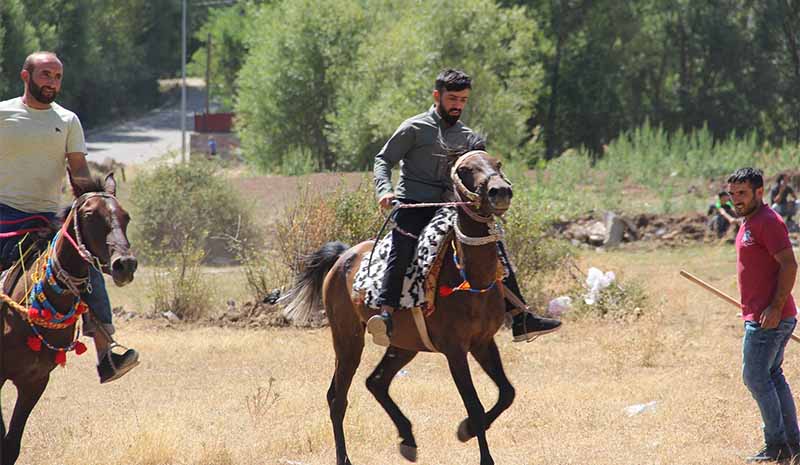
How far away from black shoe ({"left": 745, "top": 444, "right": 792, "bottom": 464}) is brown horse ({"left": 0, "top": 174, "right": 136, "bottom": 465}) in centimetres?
462

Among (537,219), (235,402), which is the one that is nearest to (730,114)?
(537,219)

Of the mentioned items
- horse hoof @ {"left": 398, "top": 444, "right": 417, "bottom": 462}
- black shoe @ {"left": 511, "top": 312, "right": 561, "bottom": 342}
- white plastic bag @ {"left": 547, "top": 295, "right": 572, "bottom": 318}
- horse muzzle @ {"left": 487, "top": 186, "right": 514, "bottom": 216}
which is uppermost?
horse muzzle @ {"left": 487, "top": 186, "right": 514, "bottom": 216}

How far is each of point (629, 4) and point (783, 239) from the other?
5012 cm

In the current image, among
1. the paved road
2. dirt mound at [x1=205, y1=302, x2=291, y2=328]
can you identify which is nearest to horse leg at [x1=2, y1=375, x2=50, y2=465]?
dirt mound at [x1=205, y1=302, x2=291, y2=328]

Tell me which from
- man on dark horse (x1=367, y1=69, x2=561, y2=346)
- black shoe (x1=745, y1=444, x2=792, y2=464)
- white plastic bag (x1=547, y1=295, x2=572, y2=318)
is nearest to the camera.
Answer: black shoe (x1=745, y1=444, x2=792, y2=464)

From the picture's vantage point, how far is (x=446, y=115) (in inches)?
307

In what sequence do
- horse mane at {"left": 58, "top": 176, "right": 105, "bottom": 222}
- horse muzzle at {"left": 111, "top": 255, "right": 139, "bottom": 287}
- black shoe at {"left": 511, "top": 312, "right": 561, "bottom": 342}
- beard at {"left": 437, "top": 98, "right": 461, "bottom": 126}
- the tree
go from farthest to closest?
1. the tree
2. black shoe at {"left": 511, "top": 312, "right": 561, "bottom": 342}
3. beard at {"left": 437, "top": 98, "right": 461, "bottom": 126}
4. horse mane at {"left": 58, "top": 176, "right": 105, "bottom": 222}
5. horse muzzle at {"left": 111, "top": 255, "right": 139, "bottom": 287}

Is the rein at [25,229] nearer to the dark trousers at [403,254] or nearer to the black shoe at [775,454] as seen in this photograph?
the dark trousers at [403,254]

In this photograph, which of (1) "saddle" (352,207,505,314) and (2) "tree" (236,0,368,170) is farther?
(2) "tree" (236,0,368,170)

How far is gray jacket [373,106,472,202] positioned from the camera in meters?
7.79

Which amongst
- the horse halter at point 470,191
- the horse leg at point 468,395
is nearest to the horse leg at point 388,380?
the horse leg at point 468,395

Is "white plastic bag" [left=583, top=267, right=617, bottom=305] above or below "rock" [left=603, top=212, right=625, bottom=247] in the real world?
above

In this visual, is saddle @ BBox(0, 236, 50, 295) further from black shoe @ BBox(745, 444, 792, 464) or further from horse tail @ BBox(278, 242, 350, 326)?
black shoe @ BBox(745, 444, 792, 464)

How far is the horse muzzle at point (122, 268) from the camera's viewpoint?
20.9 ft
